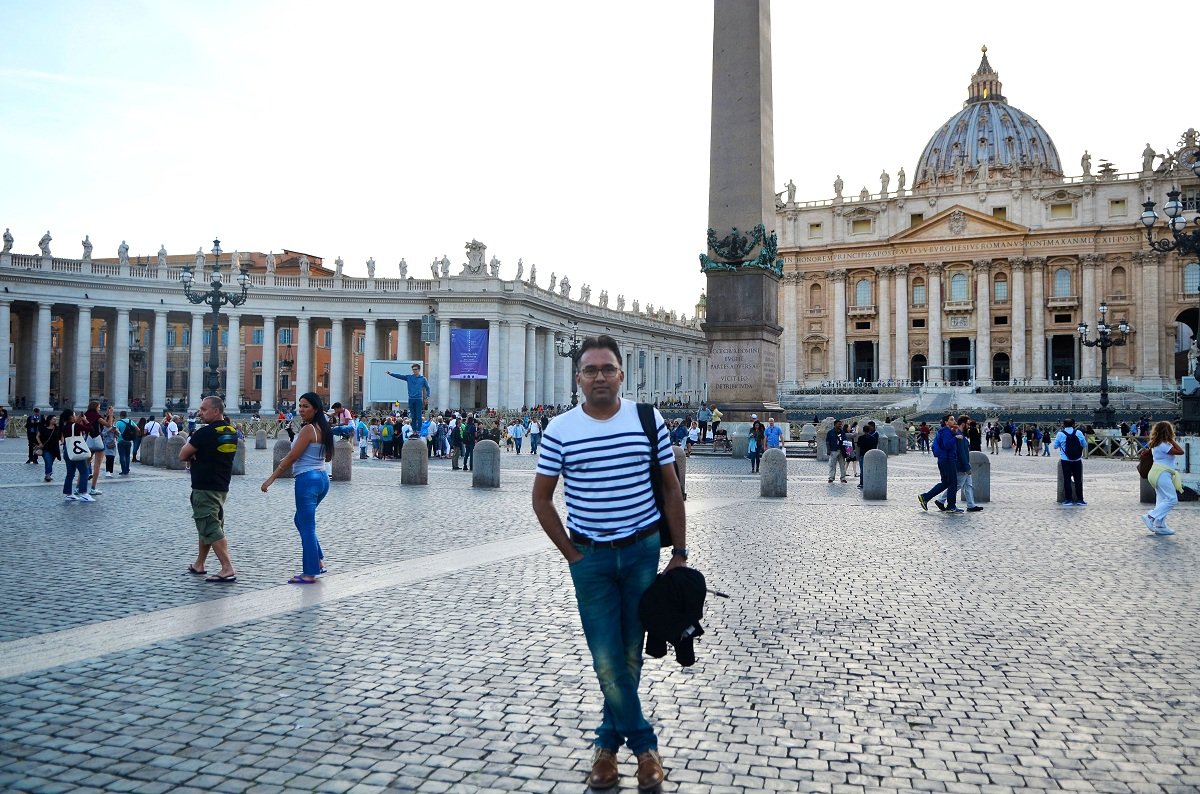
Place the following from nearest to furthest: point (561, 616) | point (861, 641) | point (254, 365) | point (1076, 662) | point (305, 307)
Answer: point (1076, 662) < point (861, 641) < point (561, 616) < point (305, 307) < point (254, 365)

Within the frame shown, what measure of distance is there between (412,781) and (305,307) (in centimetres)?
6126

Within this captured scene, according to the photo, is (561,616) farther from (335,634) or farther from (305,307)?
(305,307)

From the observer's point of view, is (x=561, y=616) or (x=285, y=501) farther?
(x=285, y=501)

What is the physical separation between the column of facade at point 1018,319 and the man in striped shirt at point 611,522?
82.4m

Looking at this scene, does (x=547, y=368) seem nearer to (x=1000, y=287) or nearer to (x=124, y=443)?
(x=1000, y=287)

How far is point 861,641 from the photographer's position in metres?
6.05

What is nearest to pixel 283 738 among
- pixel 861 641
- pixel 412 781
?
pixel 412 781

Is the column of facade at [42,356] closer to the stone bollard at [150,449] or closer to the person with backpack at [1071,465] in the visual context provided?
the stone bollard at [150,449]

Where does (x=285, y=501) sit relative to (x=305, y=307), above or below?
below

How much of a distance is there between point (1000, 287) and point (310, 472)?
3269 inches

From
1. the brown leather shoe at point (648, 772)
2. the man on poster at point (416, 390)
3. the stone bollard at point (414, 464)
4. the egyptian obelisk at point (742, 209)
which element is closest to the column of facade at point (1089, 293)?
the man on poster at point (416, 390)

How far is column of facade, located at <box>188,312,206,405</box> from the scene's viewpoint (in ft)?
190

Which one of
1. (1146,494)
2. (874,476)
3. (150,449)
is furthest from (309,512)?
(150,449)

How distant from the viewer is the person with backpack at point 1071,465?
1541 cm
